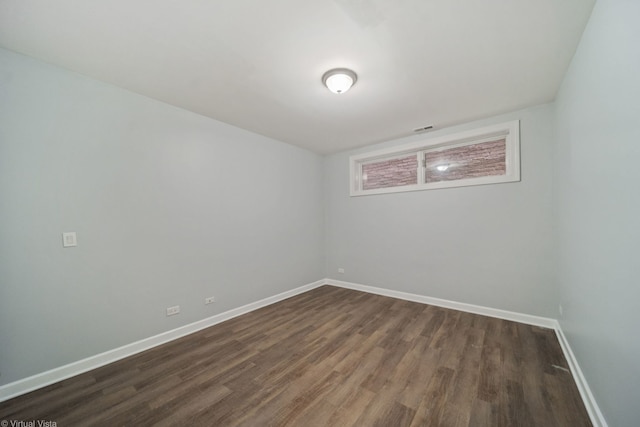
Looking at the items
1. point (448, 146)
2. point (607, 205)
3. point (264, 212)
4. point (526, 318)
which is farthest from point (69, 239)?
point (526, 318)

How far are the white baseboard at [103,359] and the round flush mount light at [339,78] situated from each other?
9.85ft

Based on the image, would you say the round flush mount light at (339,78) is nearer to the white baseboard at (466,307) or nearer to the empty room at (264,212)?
the empty room at (264,212)

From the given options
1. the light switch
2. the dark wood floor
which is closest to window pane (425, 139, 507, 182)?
the dark wood floor

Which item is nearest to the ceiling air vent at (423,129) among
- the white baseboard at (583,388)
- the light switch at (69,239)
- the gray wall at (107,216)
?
the gray wall at (107,216)

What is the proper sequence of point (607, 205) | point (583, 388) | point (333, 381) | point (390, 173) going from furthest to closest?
1. point (390, 173)
2. point (333, 381)
3. point (583, 388)
4. point (607, 205)

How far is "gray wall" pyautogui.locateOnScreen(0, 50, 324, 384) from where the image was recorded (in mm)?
1681

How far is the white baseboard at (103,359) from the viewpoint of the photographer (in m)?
1.64

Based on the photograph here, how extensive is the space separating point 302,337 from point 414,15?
9.78ft

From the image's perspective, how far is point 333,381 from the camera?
1.77 m

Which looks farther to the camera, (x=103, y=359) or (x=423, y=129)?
(x=423, y=129)

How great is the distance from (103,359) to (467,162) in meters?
4.76

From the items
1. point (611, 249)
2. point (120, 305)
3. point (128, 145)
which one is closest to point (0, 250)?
point (120, 305)

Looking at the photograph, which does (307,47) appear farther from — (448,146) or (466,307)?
(466,307)

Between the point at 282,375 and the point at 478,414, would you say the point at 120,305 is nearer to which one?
the point at 282,375
